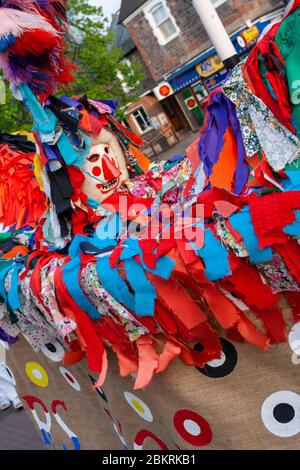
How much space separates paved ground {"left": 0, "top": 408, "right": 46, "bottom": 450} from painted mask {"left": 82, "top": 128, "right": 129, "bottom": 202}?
194 centimetres

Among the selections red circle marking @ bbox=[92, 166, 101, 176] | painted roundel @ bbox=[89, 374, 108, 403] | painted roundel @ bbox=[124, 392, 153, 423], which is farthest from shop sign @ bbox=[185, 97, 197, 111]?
painted roundel @ bbox=[124, 392, 153, 423]

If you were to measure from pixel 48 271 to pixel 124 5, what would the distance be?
13.8m

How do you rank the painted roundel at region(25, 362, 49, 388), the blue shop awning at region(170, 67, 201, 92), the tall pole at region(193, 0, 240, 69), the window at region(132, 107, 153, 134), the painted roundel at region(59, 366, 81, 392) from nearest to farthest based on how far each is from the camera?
1. the painted roundel at region(59, 366, 81, 392)
2. the painted roundel at region(25, 362, 49, 388)
3. the tall pole at region(193, 0, 240, 69)
4. the blue shop awning at region(170, 67, 201, 92)
5. the window at region(132, 107, 153, 134)

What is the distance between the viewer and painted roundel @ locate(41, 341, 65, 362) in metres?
1.84

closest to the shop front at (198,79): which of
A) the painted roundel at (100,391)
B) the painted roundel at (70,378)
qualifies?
the painted roundel at (70,378)

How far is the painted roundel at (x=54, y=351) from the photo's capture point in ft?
6.03

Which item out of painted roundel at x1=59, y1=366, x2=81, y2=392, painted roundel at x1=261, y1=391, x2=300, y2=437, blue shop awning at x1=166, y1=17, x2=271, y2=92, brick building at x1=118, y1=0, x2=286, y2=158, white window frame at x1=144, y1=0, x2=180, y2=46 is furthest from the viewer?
white window frame at x1=144, y1=0, x2=180, y2=46

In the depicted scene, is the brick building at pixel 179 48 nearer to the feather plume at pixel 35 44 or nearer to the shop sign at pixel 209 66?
the shop sign at pixel 209 66

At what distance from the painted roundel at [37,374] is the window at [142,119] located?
44.6 ft

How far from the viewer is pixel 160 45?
13.1 metres

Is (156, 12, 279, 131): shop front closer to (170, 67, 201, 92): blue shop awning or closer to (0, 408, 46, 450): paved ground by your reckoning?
(170, 67, 201, 92): blue shop awning

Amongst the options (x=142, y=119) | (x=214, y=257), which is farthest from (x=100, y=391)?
(x=142, y=119)
